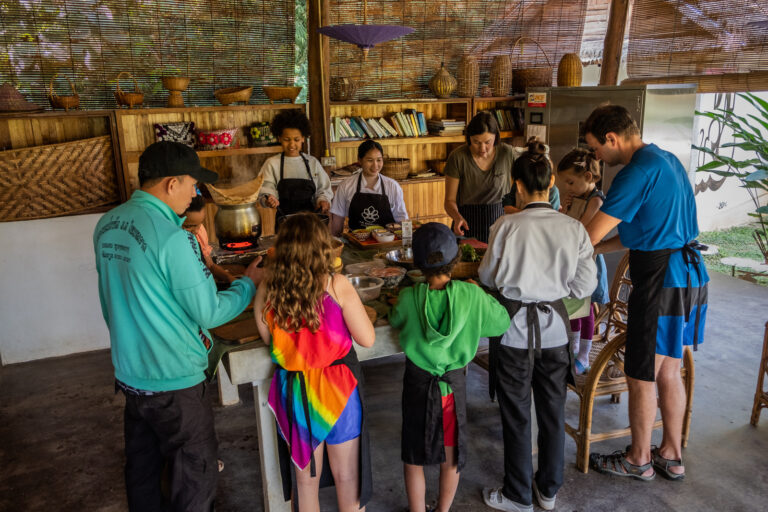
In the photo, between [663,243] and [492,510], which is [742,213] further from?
[492,510]

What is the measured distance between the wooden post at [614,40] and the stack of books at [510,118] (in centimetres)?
99

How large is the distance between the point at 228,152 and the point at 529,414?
12.5 feet

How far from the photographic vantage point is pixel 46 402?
4.02 metres

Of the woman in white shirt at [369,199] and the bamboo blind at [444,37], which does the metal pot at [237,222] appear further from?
the bamboo blind at [444,37]

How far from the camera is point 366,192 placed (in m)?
4.37

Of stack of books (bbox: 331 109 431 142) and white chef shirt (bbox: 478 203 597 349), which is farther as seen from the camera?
stack of books (bbox: 331 109 431 142)

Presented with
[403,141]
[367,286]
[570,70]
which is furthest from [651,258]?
[570,70]

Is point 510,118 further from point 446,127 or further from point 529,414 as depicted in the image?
point 529,414

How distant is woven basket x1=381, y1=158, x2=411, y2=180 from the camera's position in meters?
6.29

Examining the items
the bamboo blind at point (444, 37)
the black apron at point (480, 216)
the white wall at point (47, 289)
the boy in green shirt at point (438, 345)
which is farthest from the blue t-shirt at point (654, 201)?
the bamboo blind at point (444, 37)

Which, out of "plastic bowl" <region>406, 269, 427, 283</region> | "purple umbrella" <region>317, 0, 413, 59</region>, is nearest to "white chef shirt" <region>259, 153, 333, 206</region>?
"purple umbrella" <region>317, 0, 413, 59</region>

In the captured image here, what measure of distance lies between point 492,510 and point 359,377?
1054 millimetres

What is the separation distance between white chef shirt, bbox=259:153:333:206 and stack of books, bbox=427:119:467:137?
2273 millimetres

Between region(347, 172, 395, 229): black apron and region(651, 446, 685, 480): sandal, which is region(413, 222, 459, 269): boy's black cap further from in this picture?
region(347, 172, 395, 229): black apron
